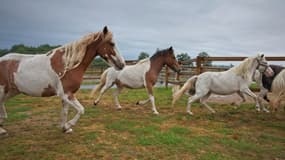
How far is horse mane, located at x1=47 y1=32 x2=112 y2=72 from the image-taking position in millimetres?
3438

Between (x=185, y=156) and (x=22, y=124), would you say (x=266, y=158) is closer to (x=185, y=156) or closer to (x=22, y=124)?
(x=185, y=156)

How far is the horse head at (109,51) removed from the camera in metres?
3.67

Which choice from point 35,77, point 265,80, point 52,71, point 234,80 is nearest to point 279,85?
point 234,80

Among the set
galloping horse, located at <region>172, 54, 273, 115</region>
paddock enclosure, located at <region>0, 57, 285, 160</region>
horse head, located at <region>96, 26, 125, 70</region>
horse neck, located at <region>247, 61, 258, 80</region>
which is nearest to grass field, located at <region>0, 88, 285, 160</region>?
paddock enclosure, located at <region>0, 57, 285, 160</region>

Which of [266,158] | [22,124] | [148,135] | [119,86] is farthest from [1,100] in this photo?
[266,158]

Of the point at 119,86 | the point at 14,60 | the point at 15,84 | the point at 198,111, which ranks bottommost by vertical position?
the point at 198,111

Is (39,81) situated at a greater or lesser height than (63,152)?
greater

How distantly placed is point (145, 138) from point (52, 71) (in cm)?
177

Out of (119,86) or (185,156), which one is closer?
(185,156)

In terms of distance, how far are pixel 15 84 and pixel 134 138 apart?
2032 millimetres

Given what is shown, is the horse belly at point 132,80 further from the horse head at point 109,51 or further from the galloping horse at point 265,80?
the galloping horse at point 265,80

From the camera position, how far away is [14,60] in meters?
3.50

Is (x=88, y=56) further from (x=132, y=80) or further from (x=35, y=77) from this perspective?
(x=132, y=80)

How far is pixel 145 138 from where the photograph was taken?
350 centimetres
